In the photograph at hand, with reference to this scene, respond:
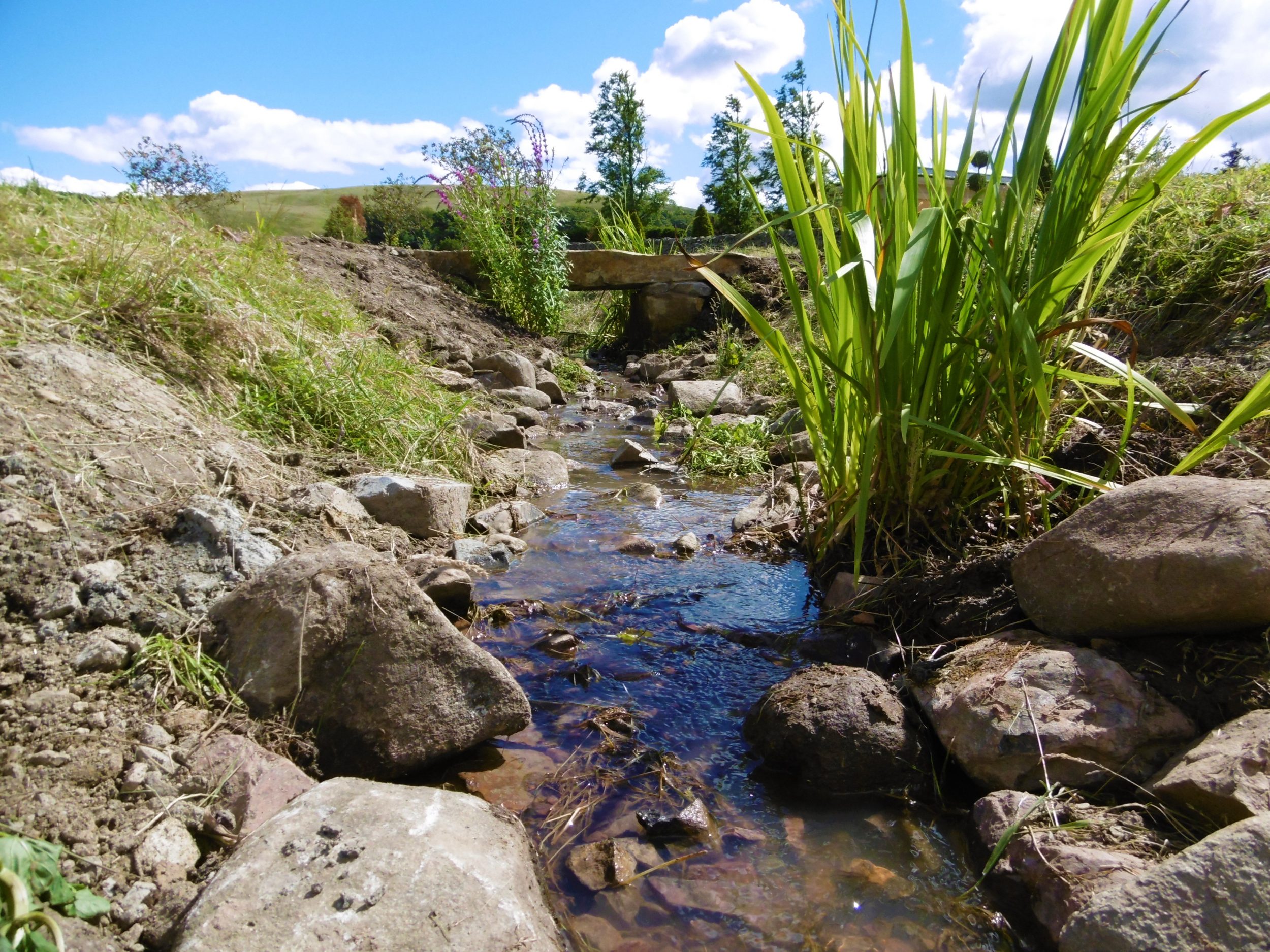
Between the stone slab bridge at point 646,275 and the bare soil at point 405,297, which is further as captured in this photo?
the stone slab bridge at point 646,275

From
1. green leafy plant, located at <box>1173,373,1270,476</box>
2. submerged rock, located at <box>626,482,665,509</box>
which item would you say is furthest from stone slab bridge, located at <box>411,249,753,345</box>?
green leafy plant, located at <box>1173,373,1270,476</box>

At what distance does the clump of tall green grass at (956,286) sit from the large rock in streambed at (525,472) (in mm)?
2497

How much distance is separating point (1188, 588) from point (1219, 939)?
86 centimetres

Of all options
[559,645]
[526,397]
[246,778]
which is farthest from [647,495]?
A: [246,778]

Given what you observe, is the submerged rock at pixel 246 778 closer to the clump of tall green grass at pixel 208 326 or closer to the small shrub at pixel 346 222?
the clump of tall green grass at pixel 208 326

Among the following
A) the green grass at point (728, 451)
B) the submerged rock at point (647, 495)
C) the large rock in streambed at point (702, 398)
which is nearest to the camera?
the submerged rock at point (647, 495)

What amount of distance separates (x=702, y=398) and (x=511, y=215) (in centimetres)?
443

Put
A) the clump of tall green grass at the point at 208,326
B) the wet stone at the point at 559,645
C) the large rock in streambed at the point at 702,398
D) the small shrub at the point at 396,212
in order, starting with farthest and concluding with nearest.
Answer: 1. the small shrub at the point at 396,212
2. the large rock in streambed at the point at 702,398
3. the clump of tall green grass at the point at 208,326
4. the wet stone at the point at 559,645

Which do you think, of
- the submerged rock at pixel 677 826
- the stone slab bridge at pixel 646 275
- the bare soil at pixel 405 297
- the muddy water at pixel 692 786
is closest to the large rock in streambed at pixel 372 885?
the muddy water at pixel 692 786

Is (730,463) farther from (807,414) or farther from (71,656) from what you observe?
(71,656)

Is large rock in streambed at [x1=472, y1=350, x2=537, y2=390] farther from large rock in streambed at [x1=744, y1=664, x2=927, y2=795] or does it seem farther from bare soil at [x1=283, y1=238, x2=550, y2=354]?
large rock in streambed at [x1=744, y1=664, x2=927, y2=795]

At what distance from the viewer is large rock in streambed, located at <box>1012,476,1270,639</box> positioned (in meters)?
1.85

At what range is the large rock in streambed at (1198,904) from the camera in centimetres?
130

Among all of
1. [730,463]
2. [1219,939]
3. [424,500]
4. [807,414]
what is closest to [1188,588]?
[1219,939]
